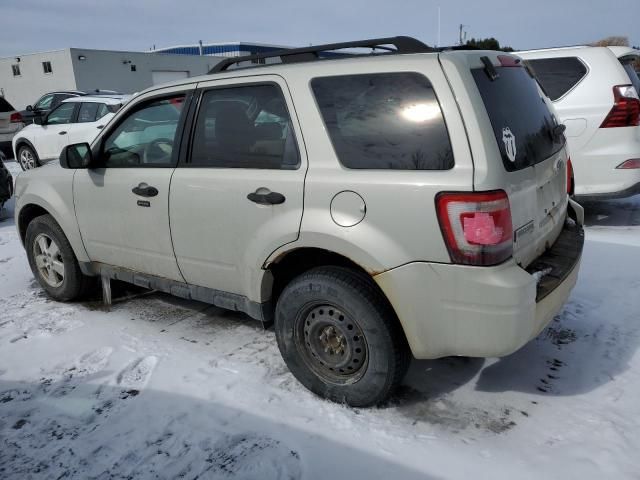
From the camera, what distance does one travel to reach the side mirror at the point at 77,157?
379 cm

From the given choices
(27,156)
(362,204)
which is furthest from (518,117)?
(27,156)

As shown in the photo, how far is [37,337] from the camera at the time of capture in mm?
3873

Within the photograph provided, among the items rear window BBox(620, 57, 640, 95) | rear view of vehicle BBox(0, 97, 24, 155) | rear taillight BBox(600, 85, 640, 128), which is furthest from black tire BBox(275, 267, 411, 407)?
rear view of vehicle BBox(0, 97, 24, 155)

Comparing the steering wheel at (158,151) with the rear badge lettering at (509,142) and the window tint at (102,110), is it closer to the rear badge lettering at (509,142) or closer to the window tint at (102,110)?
the rear badge lettering at (509,142)

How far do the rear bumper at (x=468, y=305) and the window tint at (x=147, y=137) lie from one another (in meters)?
1.84

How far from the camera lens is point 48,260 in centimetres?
452

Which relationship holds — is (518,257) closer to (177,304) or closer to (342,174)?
(342,174)

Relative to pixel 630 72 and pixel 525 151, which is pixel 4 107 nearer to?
pixel 630 72

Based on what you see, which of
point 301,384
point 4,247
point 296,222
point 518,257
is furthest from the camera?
point 4,247

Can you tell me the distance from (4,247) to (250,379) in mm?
4855

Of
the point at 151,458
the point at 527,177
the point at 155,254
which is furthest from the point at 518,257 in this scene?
the point at 155,254

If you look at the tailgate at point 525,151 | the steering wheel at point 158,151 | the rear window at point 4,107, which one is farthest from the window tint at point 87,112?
the tailgate at point 525,151

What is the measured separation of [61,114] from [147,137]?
8885mm

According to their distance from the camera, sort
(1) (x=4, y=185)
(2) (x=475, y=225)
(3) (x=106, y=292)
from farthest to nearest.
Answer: (1) (x=4, y=185) < (3) (x=106, y=292) < (2) (x=475, y=225)
